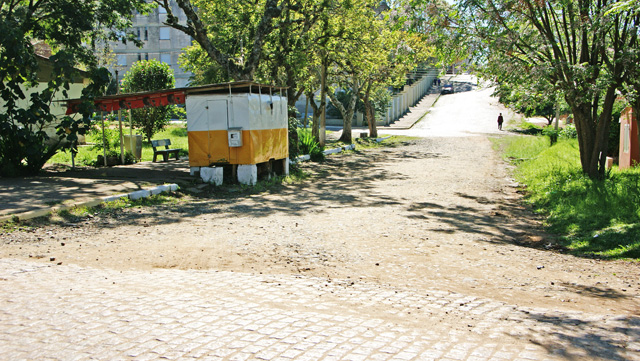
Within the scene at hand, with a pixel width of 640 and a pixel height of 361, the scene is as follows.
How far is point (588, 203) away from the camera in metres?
10.2

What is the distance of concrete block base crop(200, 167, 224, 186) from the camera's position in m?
13.8

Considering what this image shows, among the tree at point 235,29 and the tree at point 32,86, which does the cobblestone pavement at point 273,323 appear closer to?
the tree at point 32,86

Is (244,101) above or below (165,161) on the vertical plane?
above

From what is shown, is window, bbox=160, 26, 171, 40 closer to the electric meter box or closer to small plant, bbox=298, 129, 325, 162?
small plant, bbox=298, 129, 325, 162

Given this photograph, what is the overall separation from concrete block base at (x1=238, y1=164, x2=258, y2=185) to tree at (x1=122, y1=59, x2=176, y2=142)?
11.7m

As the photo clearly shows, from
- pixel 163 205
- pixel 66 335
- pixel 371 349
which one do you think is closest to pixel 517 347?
pixel 371 349

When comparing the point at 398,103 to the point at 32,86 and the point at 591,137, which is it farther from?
the point at 32,86

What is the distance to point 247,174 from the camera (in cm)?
1398

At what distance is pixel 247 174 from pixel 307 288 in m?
8.89

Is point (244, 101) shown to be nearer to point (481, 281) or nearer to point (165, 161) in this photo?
point (165, 161)

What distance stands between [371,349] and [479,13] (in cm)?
1086

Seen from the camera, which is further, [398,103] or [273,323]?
[398,103]

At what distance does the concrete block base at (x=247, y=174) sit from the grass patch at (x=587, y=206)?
6785 mm

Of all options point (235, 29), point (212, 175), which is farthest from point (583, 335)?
point (235, 29)
